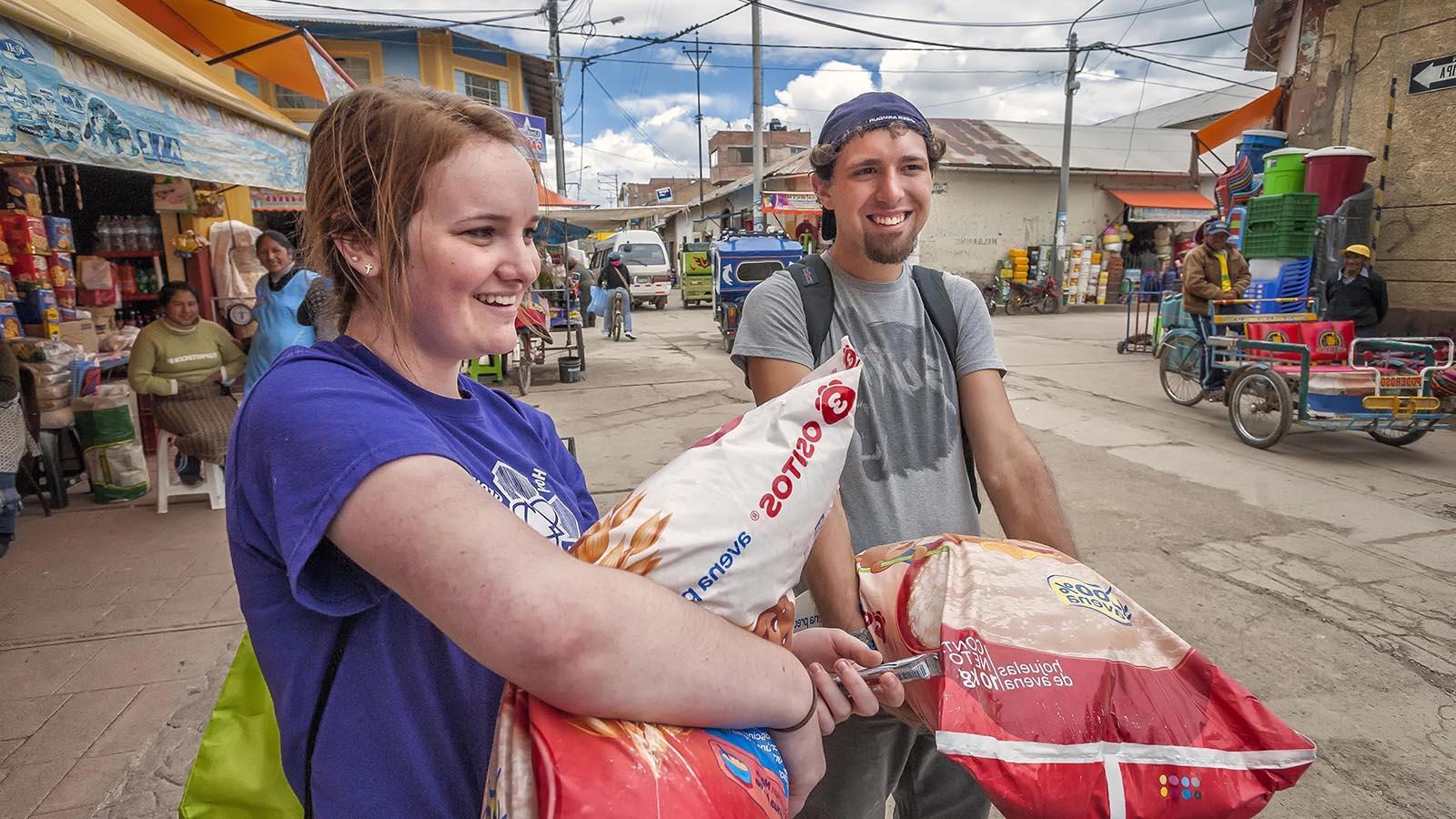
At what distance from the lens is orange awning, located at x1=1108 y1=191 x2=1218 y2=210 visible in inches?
915

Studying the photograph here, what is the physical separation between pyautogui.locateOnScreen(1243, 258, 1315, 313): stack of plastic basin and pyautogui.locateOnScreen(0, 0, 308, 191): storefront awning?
30.3ft

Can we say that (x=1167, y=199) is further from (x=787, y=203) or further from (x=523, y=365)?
(x=523, y=365)

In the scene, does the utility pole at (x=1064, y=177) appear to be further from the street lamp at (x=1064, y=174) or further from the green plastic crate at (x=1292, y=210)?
the green plastic crate at (x=1292, y=210)

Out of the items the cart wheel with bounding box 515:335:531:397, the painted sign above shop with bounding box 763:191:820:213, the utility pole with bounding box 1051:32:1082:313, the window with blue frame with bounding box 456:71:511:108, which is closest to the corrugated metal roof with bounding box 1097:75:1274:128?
the utility pole with bounding box 1051:32:1082:313

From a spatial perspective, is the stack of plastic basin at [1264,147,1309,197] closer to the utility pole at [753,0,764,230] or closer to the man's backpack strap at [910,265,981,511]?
the man's backpack strap at [910,265,981,511]

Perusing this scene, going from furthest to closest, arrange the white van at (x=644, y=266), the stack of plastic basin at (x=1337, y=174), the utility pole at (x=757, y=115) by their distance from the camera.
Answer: the white van at (x=644, y=266) → the utility pole at (x=757, y=115) → the stack of plastic basin at (x=1337, y=174)

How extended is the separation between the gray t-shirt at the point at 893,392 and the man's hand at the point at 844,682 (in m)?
0.50

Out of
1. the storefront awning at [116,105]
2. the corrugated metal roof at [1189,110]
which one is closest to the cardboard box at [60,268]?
the storefront awning at [116,105]

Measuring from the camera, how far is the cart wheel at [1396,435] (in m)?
6.41

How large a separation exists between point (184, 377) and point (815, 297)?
213 inches

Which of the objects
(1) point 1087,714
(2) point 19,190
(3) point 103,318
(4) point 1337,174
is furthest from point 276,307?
(4) point 1337,174

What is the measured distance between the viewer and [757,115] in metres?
19.0

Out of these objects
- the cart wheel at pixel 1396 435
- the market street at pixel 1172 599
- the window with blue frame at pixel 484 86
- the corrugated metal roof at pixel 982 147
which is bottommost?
the market street at pixel 1172 599

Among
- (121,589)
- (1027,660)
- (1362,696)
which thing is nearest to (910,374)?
(1027,660)
